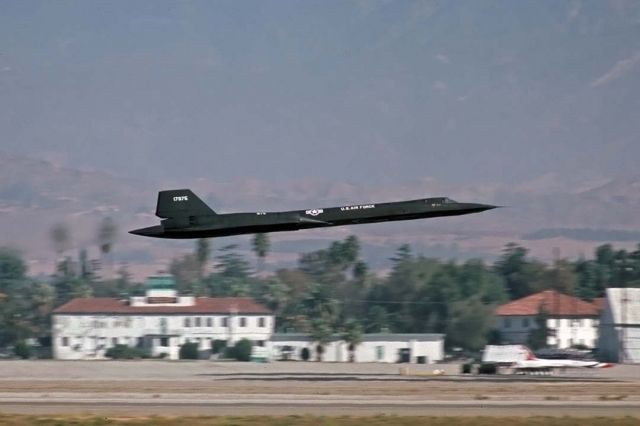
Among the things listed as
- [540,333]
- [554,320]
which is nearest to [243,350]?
[540,333]

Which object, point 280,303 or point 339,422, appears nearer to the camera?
point 339,422

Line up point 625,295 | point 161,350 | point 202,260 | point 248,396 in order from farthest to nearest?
point 202,260, point 161,350, point 625,295, point 248,396

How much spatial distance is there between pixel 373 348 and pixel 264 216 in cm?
6574

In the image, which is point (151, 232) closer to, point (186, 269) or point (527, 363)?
point (527, 363)

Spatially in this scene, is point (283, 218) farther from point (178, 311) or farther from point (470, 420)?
point (178, 311)

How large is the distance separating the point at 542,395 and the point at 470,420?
1390 centimetres

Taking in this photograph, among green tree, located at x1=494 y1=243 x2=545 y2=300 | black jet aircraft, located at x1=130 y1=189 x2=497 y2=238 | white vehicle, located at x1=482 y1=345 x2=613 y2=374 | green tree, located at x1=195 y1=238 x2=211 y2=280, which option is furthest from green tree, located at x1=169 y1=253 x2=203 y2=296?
black jet aircraft, located at x1=130 y1=189 x2=497 y2=238

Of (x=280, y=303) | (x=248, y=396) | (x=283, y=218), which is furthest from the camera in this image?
(x=280, y=303)

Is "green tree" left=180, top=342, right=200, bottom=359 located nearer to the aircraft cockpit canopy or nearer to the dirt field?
the dirt field

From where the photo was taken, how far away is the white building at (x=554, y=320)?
125 meters

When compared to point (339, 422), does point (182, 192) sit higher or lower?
higher

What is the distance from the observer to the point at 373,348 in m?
Answer: 118

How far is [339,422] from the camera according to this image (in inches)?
1374

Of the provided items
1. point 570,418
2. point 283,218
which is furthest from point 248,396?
point 570,418
